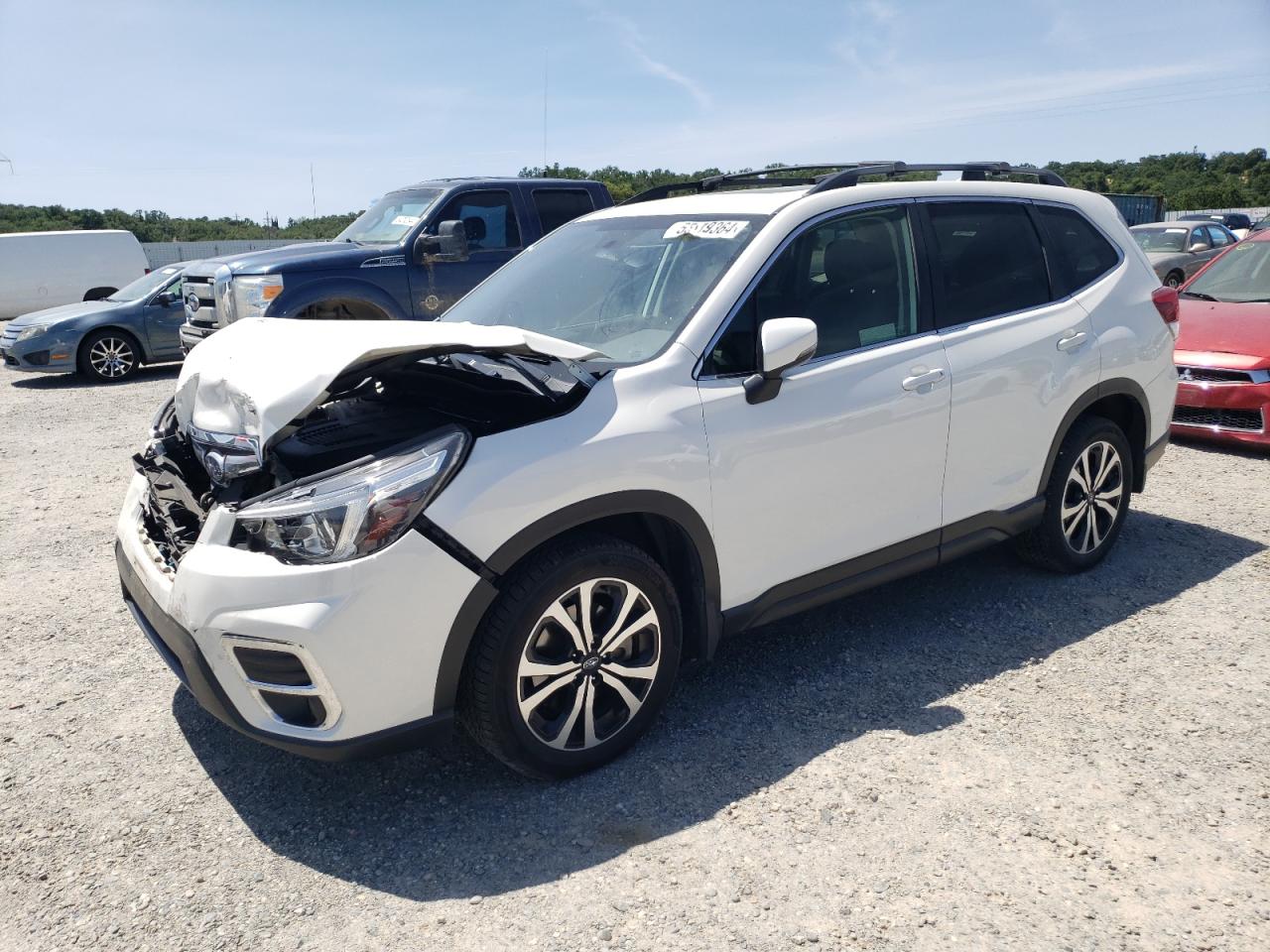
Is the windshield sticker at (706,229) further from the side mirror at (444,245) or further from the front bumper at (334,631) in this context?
the side mirror at (444,245)

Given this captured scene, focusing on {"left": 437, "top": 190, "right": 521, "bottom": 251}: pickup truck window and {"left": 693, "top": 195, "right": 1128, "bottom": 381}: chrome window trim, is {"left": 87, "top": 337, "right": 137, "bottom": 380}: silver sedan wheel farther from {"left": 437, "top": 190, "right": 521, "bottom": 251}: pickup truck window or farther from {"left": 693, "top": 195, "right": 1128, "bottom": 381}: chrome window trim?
{"left": 693, "top": 195, "right": 1128, "bottom": 381}: chrome window trim

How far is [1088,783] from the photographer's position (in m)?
3.07

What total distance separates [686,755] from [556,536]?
3.02 feet

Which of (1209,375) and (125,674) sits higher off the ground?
(1209,375)

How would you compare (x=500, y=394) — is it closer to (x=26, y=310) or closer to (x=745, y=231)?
(x=745, y=231)

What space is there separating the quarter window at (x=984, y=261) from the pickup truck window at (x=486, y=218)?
20.9 feet

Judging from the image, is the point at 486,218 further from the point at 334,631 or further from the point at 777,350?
the point at 334,631

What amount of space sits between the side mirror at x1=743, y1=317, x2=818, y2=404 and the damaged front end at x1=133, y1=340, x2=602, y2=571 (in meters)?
0.56

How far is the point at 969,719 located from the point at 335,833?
217 cm

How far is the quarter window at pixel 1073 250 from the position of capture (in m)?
4.45

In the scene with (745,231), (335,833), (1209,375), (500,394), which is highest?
(745,231)

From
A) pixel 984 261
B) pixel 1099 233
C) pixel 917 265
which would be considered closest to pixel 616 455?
pixel 917 265

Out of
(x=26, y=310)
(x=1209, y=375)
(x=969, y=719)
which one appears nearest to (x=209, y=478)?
(x=969, y=719)

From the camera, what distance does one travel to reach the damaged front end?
266 centimetres
